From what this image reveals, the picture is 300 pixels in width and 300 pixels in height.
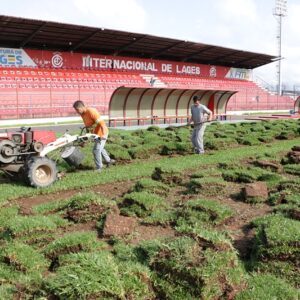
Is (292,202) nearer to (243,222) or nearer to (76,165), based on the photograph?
(243,222)

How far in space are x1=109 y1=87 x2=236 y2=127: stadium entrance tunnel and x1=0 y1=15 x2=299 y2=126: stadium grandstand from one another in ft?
0.18

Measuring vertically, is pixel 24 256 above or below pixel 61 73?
below

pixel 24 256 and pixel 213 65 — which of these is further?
pixel 213 65

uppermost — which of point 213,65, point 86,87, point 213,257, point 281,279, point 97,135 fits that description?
point 213,65

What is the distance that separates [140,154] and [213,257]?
26.6 ft

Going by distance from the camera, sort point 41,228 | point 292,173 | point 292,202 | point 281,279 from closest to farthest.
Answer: point 281,279
point 41,228
point 292,202
point 292,173

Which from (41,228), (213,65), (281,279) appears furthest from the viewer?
(213,65)

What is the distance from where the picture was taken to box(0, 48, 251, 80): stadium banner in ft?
A: 112

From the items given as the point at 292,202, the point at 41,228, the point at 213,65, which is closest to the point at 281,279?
the point at 292,202

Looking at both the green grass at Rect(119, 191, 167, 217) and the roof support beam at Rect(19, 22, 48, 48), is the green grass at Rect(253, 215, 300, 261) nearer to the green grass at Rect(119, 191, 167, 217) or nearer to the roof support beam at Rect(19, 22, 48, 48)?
the green grass at Rect(119, 191, 167, 217)

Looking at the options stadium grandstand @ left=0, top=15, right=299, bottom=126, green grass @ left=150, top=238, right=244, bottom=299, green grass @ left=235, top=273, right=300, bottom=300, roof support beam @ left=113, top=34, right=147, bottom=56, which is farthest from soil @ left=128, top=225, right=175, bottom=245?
roof support beam @ left=113, top=34, right=147, bottom=56

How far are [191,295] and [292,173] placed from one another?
6137mm

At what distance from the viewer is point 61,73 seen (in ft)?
117

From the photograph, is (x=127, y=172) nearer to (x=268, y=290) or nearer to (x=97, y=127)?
(x=97, y=127)
